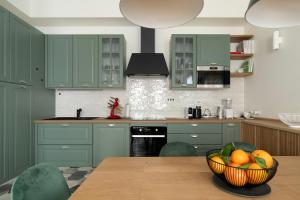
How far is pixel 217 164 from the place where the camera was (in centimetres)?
83

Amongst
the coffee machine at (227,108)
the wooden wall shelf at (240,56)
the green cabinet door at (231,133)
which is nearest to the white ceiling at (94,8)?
the wooden wall shelf at (240,56)

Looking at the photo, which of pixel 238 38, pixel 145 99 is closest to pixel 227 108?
pixel 238 38

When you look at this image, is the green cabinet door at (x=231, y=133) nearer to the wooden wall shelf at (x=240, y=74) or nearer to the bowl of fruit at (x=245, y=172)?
the wooden wall shelf at (x=240, y=74)

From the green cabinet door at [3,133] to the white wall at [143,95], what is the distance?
1.23 m

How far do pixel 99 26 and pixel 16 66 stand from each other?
1.61 meters

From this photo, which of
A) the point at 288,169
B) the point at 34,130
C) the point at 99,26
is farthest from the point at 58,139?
the point at 288,169

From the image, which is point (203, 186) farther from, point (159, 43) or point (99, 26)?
point (99, 26)

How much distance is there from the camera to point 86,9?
323 centimetres

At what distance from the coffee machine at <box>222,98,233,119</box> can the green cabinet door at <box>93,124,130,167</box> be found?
1.70m

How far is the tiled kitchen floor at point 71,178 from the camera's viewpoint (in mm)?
2314

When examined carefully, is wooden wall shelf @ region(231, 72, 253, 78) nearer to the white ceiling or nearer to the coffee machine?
the coffee machine

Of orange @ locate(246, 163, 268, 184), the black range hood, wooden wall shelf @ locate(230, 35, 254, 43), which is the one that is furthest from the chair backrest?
wooden wall shelf @ locate(230, 35, 254, 43)

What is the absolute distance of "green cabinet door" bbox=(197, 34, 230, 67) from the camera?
3.35 metres

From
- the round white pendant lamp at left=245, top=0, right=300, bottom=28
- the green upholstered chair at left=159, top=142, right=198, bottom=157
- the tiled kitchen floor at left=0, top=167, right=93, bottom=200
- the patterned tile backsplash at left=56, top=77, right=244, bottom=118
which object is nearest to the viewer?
the round white pendant lamp at left=245, top=0, right=300, bottom=28
